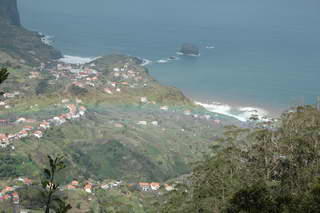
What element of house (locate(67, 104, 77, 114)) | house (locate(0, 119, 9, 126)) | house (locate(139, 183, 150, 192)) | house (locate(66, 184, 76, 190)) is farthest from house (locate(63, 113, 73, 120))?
house (locate(139, 183, 150, 192))

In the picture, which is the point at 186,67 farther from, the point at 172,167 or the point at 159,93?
the point at 172,167

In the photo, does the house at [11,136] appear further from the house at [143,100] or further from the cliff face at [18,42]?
the cliff face at [18,42]

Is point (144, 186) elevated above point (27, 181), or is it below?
below

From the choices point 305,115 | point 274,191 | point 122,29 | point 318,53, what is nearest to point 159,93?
point 305,115

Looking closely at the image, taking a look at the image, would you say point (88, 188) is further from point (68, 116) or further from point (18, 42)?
point (18, 42)

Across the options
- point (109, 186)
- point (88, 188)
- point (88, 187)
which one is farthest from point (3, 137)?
point (109, 186)
